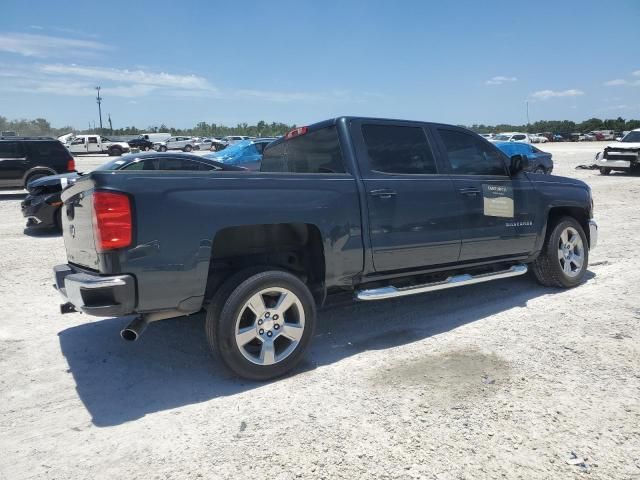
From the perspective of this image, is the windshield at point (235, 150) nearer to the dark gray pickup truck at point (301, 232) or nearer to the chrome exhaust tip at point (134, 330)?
the dark gray pickup truck at point (301, 232)

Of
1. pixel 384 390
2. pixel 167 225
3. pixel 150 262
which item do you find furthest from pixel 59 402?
pixel 384 390

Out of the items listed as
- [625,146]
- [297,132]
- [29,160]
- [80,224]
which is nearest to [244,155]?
[29,160]

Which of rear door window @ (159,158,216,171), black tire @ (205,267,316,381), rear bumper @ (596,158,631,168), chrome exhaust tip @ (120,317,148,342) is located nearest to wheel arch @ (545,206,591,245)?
black tire @ (205,267,316,381)

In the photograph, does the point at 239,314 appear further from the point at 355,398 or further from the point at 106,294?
the point at 355,398

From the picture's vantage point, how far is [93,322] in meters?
4.75

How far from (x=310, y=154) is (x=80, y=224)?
2122 mm

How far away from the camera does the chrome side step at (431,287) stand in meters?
4.04

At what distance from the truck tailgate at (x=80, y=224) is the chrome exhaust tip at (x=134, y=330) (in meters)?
0.45

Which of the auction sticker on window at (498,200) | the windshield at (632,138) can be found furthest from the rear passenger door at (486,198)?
the windshield at (632,138)

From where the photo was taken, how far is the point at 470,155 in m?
5.01

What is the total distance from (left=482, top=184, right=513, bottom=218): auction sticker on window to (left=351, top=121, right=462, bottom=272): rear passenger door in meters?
0.41

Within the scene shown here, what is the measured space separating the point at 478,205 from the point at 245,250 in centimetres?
236

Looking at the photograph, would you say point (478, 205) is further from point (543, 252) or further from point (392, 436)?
point (392, 436)

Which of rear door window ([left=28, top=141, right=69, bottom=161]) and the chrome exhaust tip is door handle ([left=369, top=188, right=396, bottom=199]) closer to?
the chrome exhaust tip
